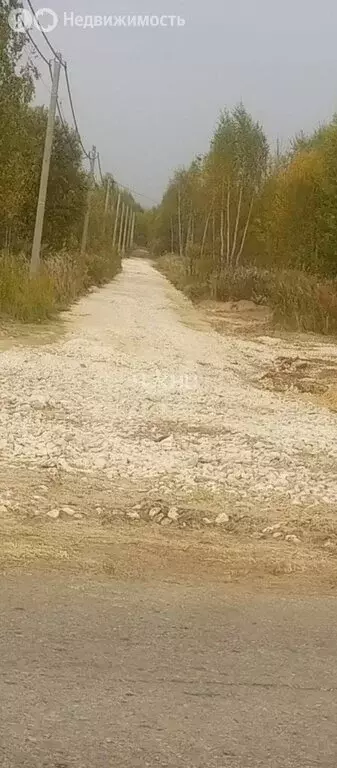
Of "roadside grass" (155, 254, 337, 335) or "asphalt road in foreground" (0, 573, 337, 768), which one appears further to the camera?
"roadside grass" (155, 254, 337, 335)

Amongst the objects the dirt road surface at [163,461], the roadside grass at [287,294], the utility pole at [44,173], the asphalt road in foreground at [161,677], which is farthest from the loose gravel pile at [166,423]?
the utility pole at [44,173]

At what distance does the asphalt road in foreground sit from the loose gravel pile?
1734 millimetres

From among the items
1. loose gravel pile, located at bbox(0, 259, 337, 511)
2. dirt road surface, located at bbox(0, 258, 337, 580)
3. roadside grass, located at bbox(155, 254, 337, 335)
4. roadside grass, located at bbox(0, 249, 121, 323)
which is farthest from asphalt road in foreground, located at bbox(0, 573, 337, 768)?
roadside grass, located at bbox(155, 254, 337, 335)

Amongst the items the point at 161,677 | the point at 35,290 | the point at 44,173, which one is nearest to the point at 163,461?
the point at 161,677

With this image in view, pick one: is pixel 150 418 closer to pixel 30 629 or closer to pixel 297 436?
pixel 297 436

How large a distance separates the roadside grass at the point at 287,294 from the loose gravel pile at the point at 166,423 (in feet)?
19.4

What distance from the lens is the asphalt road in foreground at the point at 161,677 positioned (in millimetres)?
2826

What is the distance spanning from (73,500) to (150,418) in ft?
9.33

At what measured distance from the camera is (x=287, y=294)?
69.4 feet

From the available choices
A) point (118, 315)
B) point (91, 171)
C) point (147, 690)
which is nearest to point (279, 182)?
point (91, 171)

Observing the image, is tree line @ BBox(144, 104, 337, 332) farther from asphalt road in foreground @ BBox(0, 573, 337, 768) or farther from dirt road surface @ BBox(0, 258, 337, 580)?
asphalt road in foreground @ BBox(0, 573, 337, 768)

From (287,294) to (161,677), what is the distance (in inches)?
724

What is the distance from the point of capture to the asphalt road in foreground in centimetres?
283

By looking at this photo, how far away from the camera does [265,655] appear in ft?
11.8
